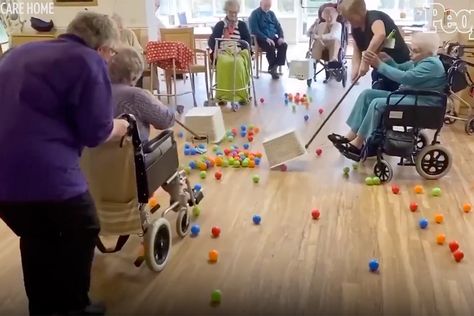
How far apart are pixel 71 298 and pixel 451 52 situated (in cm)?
421

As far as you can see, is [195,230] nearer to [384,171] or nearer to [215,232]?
[215,232]

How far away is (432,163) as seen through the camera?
11.9 feet

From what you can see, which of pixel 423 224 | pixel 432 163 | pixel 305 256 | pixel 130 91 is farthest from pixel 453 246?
pixel 130 91

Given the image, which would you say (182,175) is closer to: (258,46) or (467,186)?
(467,186)

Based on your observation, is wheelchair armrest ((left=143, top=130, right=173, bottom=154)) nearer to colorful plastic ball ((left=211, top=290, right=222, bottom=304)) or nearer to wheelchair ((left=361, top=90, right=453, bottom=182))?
colorful plastic ball ((left=211, top=290, right=222, bottom=304))

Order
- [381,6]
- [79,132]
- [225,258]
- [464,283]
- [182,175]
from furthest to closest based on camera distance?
[381,6]
[182,175]
[225,258]
[464,283]
[79,132]

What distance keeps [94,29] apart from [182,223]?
4.14ft

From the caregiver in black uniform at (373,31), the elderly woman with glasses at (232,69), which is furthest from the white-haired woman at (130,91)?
the elderly woman with glasses at (232,69)

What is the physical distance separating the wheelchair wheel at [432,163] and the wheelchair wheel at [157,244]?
191 centimetres

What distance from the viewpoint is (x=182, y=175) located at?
290 cm

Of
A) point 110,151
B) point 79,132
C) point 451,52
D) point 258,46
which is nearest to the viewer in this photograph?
point 79,132

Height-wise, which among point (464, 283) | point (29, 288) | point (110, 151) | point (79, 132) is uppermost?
point (79, 132)

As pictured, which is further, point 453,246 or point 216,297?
point 453,246

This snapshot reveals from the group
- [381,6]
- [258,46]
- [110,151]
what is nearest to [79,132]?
[110,151]
